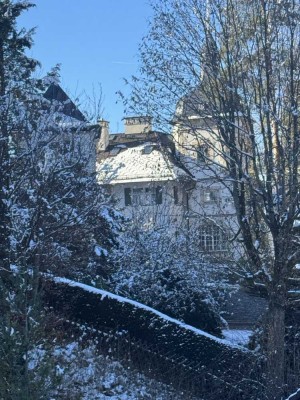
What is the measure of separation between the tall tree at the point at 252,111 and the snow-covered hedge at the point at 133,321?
1.04 meters

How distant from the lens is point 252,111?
912 centimetres

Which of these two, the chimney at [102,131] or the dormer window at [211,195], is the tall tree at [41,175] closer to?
the chimney at [102,131]

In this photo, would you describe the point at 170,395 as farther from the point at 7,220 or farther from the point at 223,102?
the point at 223,102

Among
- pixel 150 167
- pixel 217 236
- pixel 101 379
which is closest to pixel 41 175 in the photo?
pixel 150 167

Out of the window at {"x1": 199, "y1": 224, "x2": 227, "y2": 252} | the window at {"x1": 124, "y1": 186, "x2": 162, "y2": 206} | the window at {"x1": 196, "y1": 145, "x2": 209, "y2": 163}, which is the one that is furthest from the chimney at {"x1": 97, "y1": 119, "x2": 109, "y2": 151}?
the window at {"x1": 196, "y1": 145, "x2": 209, "y2": 163}

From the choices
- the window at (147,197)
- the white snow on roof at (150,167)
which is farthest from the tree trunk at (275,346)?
the window at (147,197)

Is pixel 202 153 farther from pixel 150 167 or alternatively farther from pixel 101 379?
pixel 101 379

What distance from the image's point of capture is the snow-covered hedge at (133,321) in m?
9.87

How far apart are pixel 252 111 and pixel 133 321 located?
4.03 m

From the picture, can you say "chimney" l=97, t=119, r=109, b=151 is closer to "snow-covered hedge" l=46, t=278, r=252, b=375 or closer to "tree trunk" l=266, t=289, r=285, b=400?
"snow-covered hedge" l=46, t=278, r=252, b=375

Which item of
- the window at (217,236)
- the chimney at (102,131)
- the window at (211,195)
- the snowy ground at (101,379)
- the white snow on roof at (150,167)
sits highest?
the chimney at (102,131)

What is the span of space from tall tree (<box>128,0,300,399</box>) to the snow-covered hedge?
1.04 metres

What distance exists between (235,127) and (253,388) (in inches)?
159

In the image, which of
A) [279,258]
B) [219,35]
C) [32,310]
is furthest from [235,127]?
[32,310]
